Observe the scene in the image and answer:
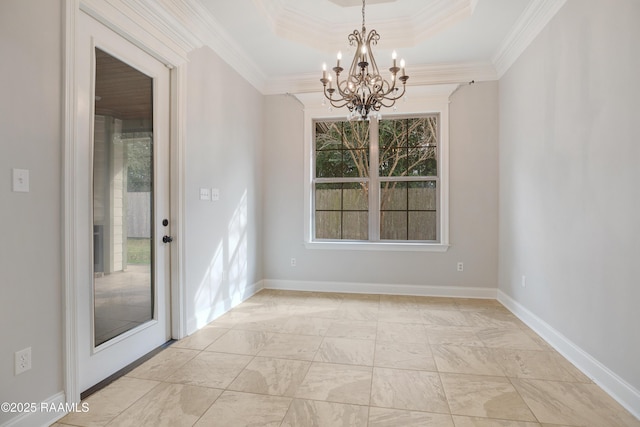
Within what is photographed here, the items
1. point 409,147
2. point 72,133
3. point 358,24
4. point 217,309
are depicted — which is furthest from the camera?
point 409,147

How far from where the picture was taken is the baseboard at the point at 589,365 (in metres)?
1.95

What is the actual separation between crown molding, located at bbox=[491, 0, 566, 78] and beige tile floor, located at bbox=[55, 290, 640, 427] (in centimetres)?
280

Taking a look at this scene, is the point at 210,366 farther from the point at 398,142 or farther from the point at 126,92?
the point at 398,142

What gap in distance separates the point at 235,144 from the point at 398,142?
2.19m

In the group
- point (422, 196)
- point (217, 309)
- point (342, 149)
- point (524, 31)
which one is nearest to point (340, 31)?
point (342, 149)

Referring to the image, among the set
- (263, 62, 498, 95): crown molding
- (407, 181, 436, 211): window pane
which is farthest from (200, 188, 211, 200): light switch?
(407, 181, 436, 211): window pane

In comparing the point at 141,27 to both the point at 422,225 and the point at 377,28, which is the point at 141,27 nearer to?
the point at 377,28

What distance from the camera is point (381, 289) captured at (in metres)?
4.57

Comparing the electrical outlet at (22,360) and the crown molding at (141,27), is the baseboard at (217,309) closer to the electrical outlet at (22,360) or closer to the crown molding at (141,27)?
the electrical outlet at (22,360)

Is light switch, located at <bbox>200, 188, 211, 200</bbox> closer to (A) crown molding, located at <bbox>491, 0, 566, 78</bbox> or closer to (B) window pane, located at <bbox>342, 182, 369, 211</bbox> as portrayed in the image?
(B) window pane, located at <bbox>342, 182, 369, 211</bbox>

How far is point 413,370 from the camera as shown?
95.0 inches

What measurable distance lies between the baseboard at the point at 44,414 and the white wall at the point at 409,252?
10.1 ft

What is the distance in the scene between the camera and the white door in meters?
2.10

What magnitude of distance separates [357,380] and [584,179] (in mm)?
2138
